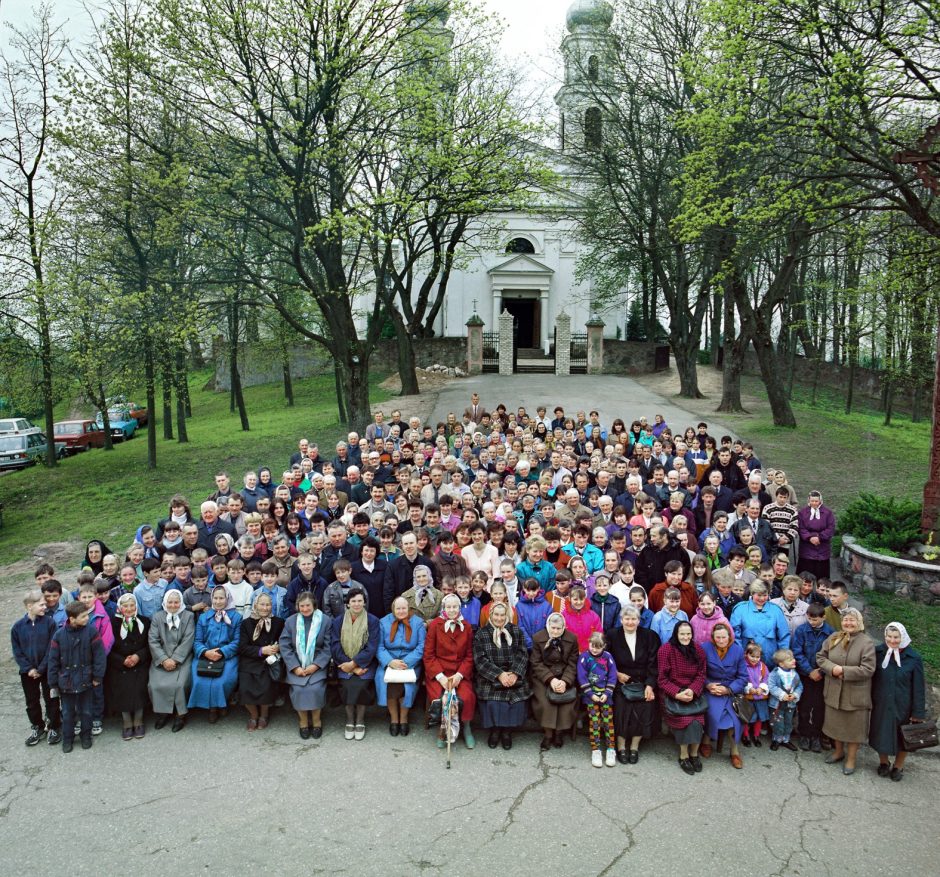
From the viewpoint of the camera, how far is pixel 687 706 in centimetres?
668

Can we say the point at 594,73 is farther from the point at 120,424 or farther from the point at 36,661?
the point at 36,661

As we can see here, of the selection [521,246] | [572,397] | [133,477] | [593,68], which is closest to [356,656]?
[133,477]

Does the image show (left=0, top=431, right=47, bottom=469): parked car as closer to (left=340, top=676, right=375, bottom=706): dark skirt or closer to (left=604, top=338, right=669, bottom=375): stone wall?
(left=340, top=676, right=375, bottom=706): dark skirt

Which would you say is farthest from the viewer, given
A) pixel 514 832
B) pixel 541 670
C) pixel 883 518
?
pixel 883 518

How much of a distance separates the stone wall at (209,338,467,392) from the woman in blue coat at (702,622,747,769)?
82.2ft

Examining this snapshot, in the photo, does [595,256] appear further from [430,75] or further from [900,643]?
[900,643]

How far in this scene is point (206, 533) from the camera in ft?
31.6

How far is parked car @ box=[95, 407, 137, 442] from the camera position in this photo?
1118 inches

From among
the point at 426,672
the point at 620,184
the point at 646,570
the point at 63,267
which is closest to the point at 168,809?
the point at 426,672

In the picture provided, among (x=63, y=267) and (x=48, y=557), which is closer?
(x=48, y=557)

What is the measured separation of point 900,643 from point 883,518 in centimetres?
478

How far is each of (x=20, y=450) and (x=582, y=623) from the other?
75.8 feet

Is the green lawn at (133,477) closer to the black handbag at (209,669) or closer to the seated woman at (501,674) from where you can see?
Answer: the black handbag at (209,669)

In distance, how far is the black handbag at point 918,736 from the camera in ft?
20.9
